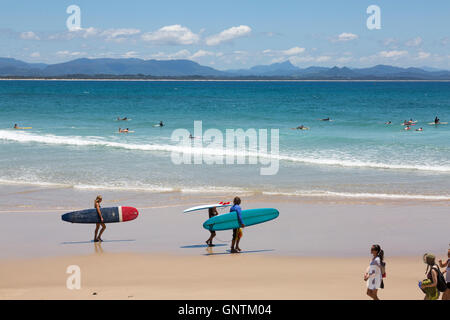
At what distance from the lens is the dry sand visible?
30.8 ft

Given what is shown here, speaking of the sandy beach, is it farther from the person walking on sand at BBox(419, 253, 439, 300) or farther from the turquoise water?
the turquoise water

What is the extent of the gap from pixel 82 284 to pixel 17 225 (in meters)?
5.28

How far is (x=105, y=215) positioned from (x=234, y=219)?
3.49m

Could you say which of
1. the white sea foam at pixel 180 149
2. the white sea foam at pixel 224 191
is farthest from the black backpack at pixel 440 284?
the white sea foam at pixel 180 149

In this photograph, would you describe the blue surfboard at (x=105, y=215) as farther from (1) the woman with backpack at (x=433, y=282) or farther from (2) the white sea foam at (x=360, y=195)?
(1) the woman with backpack at (x=433, y=282)

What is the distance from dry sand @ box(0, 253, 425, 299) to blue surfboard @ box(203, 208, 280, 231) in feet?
2.74

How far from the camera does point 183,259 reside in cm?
1162

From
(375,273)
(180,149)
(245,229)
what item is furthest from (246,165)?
(375,273)

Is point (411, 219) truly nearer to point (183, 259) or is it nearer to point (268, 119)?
point (183, 259)

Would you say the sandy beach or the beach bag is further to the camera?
the sandy beach

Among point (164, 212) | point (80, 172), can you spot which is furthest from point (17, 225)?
point (80, 172)

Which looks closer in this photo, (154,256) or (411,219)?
(154,256)

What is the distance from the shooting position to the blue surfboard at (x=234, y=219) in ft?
40.9

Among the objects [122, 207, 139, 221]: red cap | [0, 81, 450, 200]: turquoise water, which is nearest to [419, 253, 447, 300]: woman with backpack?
[122, 207, 139, 221]: red cap
